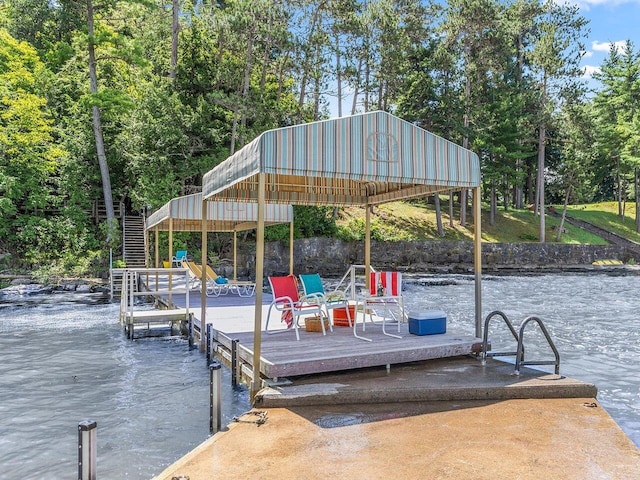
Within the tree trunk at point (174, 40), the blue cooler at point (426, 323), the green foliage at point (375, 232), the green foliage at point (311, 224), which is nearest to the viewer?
the blue cooler at point (426, 323)

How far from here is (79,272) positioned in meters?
19.5

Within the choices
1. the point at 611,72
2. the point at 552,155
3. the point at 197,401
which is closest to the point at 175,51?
the point at 197,401

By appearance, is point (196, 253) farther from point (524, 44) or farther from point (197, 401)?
point (524, 44)

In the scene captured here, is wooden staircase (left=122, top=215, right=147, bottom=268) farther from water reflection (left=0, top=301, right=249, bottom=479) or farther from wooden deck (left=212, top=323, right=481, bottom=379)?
wooden deck (left=212, top=323, right=481, bottom=379)

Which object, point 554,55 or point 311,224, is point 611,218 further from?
point 311,224

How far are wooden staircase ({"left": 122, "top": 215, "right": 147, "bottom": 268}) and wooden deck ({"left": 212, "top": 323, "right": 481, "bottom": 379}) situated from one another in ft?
54.1

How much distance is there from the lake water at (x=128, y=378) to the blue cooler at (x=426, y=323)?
2166 millimetres

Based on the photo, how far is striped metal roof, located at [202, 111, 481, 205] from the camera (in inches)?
200

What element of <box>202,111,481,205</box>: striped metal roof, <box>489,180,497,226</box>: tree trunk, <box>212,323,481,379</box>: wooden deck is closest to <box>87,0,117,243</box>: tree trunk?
<box>202,111,481,205</box>: striped metal roof

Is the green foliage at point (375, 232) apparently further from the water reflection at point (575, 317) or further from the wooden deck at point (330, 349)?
the wooden deck at point (330, 349)

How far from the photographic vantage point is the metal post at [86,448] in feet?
10.5

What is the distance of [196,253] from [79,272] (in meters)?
6.13

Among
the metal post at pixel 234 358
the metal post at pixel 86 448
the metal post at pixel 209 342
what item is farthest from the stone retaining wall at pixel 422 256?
the metal post at pixel 86 448

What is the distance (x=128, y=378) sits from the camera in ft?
23.9
